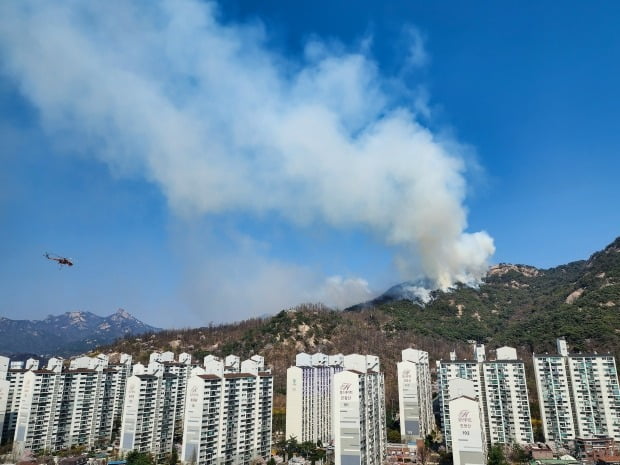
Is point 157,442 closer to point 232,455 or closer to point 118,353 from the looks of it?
point 232,455

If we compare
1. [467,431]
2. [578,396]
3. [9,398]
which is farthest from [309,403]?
[9,398]

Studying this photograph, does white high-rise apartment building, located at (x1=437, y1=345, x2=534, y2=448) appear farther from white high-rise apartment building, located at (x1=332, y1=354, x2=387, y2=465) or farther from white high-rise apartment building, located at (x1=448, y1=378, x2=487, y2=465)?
white high-rise apartment building, located at (x1=332, y1=354, x2=387, y2=465)

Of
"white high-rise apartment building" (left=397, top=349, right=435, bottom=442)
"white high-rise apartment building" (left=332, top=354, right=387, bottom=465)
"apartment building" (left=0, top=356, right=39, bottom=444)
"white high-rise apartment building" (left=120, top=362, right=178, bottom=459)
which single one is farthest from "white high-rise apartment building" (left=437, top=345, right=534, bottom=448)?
"apartment building" (left=0, top=356, right=39, bottom=444)

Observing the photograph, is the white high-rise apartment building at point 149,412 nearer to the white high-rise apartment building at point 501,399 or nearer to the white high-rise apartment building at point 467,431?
the white high-rise apartment building at point 467,431

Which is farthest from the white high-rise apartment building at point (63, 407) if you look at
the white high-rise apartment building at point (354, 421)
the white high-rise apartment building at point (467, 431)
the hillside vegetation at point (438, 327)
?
the white high-rise apartment building at point (467, 431)

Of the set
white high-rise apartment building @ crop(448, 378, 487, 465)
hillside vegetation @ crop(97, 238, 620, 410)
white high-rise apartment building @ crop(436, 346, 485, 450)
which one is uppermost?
hillside vegetation @ crop(97, 238, 620, 410)

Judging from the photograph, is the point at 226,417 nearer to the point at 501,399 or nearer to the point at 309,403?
the point at 309,403
